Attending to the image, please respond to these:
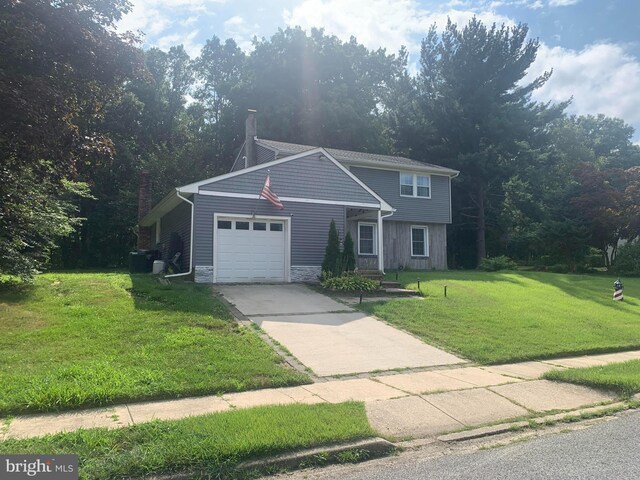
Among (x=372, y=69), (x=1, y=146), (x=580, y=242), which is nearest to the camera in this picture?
(x=1, y=146)

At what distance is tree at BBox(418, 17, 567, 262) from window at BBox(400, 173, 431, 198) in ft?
19.5

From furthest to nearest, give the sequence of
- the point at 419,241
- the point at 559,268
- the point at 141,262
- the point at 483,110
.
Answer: the point at 483,110
the point at 559,268
the point at 419,241
the point at 141,262

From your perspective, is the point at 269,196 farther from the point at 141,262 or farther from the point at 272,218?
the point at 141,262

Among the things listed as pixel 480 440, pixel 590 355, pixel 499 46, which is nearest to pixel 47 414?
pixel 480 440

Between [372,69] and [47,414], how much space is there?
3900 cm

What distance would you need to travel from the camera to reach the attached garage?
1555cm

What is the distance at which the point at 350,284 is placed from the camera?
14.9 meters

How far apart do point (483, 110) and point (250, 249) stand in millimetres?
20228

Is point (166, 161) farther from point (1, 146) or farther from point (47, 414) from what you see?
point (47, 414)

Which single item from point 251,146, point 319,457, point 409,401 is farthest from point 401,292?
point 251,146

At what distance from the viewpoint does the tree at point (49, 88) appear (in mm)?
8172

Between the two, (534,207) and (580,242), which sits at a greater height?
(534,207)

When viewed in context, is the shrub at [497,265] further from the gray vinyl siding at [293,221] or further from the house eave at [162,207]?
the house eave at [162,207]

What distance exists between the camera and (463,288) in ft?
53.2
